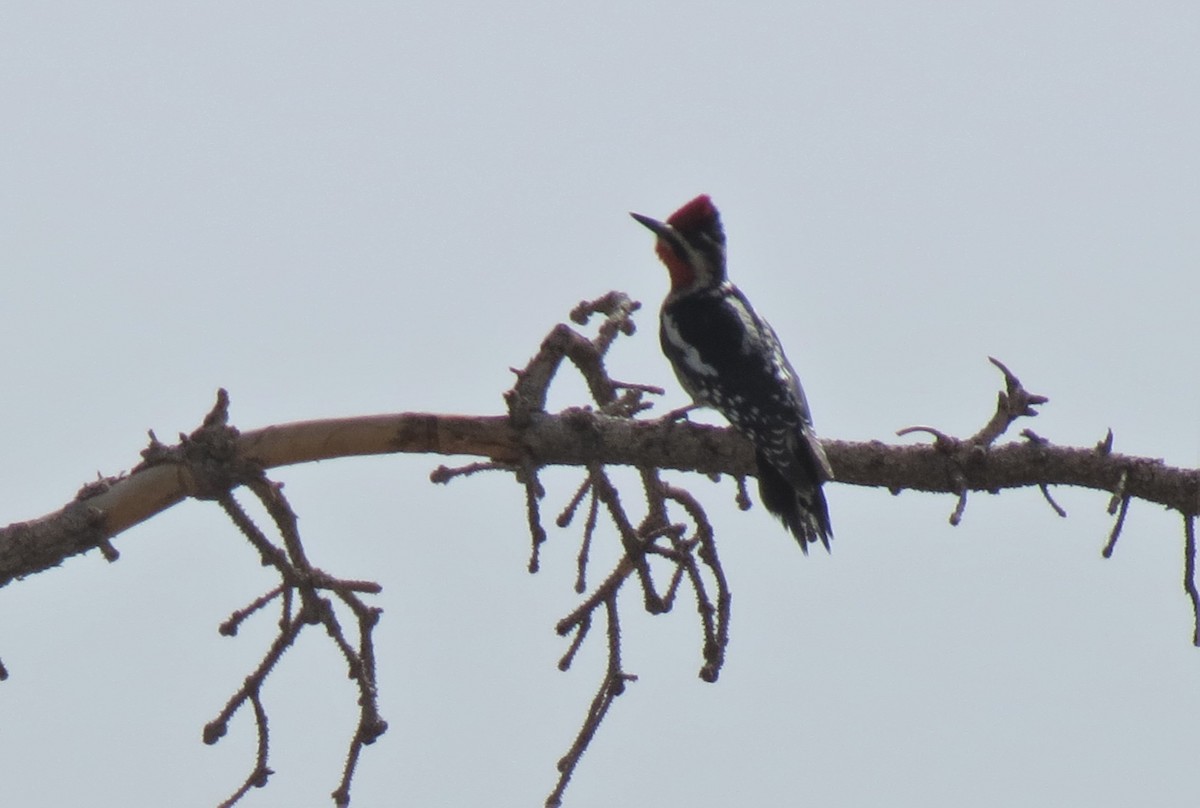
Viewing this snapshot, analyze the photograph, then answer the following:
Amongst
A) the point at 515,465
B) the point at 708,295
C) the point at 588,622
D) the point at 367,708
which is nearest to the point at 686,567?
the point at 588,622

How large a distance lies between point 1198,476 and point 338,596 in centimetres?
235

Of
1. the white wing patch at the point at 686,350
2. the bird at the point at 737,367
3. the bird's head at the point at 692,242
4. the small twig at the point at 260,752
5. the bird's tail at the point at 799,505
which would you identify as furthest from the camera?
the bird's head at the point at 692,242

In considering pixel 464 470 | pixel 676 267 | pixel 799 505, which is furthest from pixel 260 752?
pixel 676 267

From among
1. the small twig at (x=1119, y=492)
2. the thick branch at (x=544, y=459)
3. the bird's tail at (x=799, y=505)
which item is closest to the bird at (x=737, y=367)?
the bird's tail at (x=799, y=505)

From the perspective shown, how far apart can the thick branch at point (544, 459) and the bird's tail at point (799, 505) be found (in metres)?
0.61

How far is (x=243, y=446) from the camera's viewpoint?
3.71 m

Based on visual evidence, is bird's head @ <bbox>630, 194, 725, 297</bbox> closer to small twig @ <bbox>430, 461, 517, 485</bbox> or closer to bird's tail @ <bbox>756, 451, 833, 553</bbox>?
bird's tail @ <bbox>756, 451, 833, 553</bbox>

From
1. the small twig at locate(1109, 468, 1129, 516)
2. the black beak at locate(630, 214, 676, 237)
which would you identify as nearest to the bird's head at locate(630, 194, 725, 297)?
the black beak at locate(630, 214, 676, 237)

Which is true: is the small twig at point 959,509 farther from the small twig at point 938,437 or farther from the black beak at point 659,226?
the black beak at point 659,226

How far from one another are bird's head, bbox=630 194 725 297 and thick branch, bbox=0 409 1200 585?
2953mm

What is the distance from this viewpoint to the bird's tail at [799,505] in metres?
4.78

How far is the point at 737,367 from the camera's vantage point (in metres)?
5.81

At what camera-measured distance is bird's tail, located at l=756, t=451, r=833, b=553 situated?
478 centimetres

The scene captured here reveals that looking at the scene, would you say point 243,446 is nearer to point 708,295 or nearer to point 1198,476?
point 1198,476
